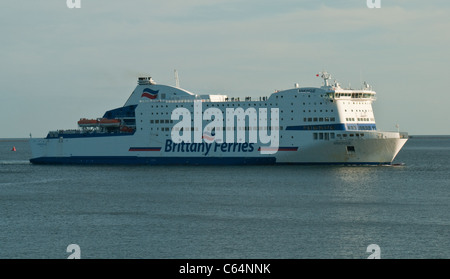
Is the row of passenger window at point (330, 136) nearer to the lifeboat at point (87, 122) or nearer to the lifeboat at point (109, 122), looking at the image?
the lifeboat at point (109, 122)

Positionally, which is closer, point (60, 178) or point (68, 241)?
point (68, 241)

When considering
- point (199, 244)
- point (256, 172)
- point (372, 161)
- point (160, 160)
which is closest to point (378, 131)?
point (372, 161)

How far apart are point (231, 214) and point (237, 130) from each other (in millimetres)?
24167

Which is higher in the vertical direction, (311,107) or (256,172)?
(311,107)

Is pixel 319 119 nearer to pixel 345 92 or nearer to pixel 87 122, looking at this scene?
pixel 345 92

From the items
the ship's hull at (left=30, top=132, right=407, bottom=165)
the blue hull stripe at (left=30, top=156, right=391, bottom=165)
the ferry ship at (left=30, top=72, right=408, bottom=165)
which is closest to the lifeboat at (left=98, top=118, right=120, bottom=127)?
the ferry ship at (left=30, top=72, right=408, bottom=165)

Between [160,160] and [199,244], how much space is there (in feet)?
110

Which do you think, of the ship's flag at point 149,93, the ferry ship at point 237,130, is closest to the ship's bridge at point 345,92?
the ferry ship at point 237,130

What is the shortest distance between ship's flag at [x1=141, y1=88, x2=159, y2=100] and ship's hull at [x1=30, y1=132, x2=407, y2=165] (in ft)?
13.0

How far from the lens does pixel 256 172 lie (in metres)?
51.0

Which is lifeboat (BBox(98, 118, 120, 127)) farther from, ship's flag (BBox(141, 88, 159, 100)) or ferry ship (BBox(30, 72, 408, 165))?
ship's flag (BBox(141, 88, 159, 100))

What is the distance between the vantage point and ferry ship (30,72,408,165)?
53.2 metres
